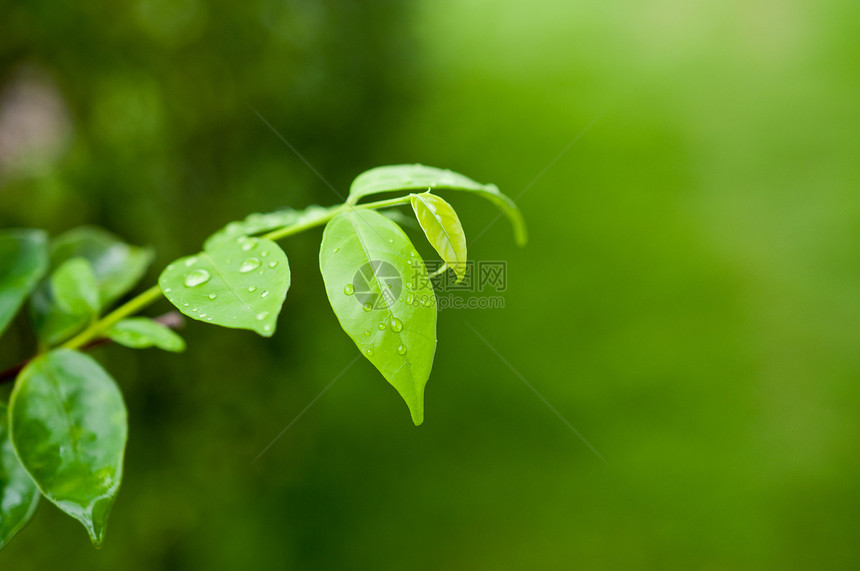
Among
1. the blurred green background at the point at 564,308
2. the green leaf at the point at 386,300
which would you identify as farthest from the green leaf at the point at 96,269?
the blurred green background at the point at 564,308

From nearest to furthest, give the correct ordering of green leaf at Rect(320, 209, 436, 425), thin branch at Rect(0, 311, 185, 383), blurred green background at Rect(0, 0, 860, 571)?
green leaf at Rect(320, 209, 436, 425), thin branch at Rect(0, 311, 185, 383), blurred green background at Rect(0, 0, 860, 571)

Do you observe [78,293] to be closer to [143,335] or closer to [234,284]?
[143,335]

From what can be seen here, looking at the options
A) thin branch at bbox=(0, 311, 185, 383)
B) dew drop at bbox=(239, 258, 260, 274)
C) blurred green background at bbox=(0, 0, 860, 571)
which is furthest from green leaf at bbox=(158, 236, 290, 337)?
blurred green background at bbox=(0, 0, 860, 571)

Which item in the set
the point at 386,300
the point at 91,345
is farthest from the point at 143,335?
the point at 386,300

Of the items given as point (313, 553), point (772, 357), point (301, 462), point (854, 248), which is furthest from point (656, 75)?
point (313, 553)

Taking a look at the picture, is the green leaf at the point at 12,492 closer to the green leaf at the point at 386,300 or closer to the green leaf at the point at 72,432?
the green leaf at the point at 72,432

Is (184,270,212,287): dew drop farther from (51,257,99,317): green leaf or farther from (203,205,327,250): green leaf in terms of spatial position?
(51,257,99,317): green leaf
